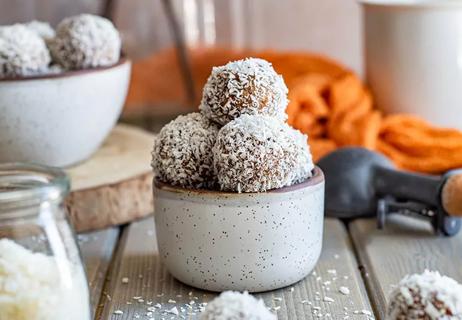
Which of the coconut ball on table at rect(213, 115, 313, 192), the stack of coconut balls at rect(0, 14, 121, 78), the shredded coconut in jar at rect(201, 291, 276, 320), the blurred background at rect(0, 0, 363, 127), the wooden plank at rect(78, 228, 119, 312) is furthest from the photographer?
the blurred background at rect(0, 0, 363, 127)

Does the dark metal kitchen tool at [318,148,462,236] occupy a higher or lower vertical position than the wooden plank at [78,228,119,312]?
higher

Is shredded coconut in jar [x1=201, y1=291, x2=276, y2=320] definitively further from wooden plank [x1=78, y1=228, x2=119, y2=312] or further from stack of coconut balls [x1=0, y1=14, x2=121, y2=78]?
stack of coconut balls [x1=0, y1=14, x2=121, y2=78]

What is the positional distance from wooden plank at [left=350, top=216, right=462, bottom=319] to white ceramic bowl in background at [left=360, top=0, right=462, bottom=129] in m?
0.23

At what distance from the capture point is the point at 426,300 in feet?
1.85

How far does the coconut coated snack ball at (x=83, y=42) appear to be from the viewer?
2.90 feet

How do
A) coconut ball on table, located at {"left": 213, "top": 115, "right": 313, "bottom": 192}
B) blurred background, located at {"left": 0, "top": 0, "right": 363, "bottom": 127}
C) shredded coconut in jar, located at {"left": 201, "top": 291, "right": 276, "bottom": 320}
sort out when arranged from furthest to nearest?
blurred background, located at {"left": 0, "top": 0, "right": 363, "bottom": 127} → coconut ball on table, located at {"left": 213, "top": 115, "right": 313, "bottom": 192} → shredded coconut in jar, located at {"left": 201, "top": 291, "right": 276, "bottom": 320}

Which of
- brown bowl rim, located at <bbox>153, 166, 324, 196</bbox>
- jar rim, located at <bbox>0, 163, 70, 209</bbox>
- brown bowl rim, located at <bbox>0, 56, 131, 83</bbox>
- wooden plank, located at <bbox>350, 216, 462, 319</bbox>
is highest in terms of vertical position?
brown bowl rim, located at <bbox>0, 56, 131, 83</bbox>

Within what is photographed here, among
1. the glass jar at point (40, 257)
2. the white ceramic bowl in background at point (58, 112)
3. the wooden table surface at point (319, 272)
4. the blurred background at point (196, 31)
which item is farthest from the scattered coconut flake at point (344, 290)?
the blurred background at point (196, 31)

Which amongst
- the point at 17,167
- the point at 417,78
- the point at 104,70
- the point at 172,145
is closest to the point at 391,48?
the point at 417,78

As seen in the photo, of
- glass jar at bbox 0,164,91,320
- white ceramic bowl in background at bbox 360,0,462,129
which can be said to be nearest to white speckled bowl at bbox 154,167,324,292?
glass jar at bbox 0,164,91,320

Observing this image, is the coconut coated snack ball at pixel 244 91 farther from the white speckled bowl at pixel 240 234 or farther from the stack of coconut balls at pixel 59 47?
the stack of coconut balls at pixel 59 47

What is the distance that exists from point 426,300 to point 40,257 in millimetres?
262

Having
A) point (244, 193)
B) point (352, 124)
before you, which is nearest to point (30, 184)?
point (244, 193)

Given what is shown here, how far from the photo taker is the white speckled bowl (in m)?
0.68
